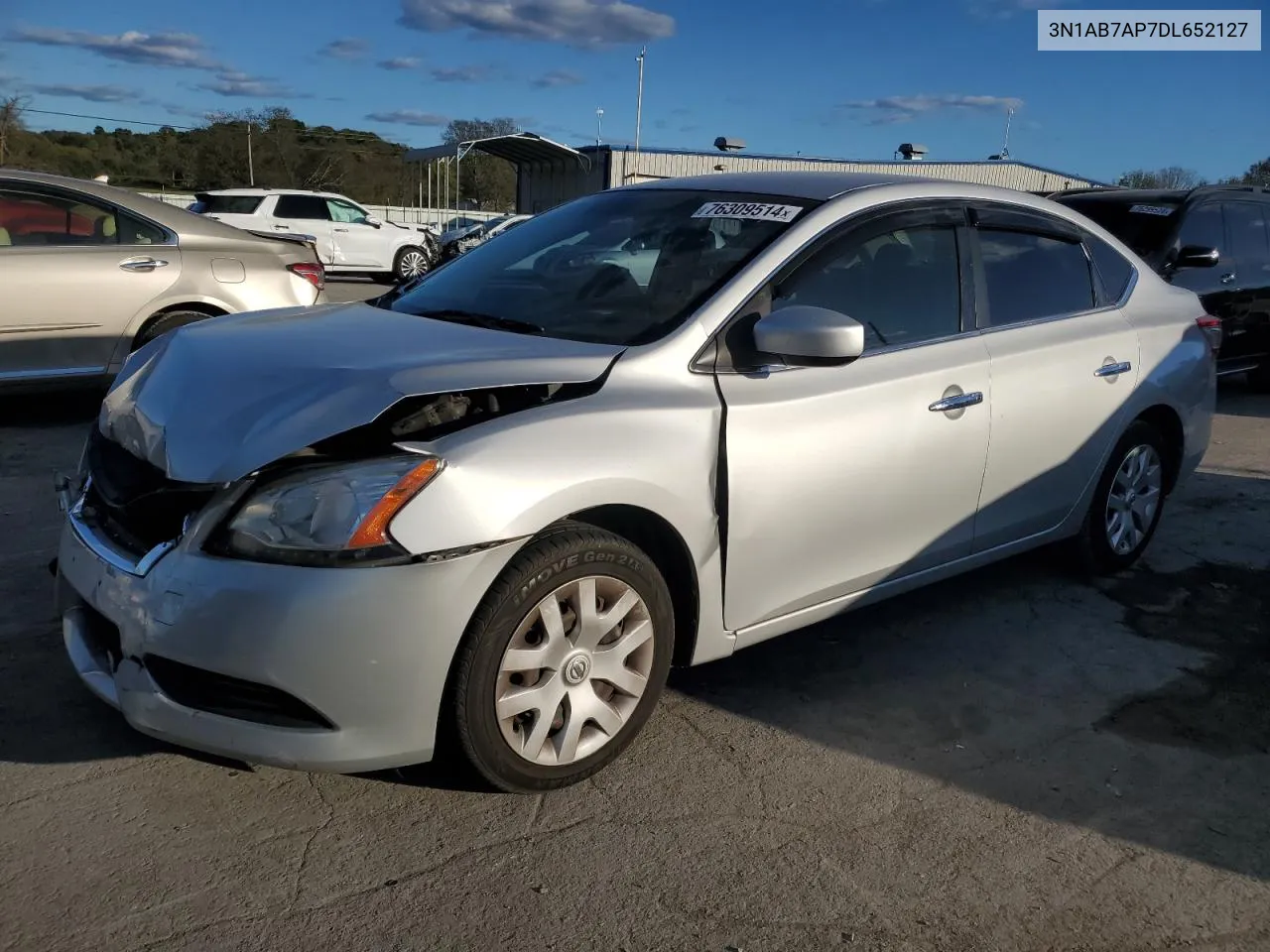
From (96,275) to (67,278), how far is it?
159mm

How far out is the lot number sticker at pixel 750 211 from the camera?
3.46m

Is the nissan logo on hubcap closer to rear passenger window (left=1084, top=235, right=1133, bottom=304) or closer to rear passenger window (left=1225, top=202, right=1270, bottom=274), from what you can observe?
rear passenger window (left=1084, top=235, right=1133, bottom=304)

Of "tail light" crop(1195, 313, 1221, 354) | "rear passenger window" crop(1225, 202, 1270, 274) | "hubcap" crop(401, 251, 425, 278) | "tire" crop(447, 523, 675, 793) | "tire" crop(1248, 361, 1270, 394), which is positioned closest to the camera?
"tire" crop(447, 523, 675, 793)

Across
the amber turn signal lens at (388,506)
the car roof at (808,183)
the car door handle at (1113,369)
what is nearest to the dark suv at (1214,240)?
the car door handle at (1113,369)

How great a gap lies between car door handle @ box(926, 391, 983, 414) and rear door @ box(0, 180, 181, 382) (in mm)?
5058

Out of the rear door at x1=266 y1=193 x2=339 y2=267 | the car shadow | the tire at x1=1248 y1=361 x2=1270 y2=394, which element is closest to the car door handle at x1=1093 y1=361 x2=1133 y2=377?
the car shadow

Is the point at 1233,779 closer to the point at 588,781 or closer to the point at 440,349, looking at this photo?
the point at 588,781

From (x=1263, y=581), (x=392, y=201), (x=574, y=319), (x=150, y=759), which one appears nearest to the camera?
(x=150, y=759)

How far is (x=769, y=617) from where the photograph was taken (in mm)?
3248

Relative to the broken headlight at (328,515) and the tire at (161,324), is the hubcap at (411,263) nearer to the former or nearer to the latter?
the tire at (161,324)

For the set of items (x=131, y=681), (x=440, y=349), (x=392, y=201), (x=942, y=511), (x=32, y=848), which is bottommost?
(x=32, y=848)

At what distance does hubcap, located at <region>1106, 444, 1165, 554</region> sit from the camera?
4.61 meters

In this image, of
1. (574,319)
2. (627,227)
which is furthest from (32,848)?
(627,227)

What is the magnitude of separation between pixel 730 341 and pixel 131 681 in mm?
1811
